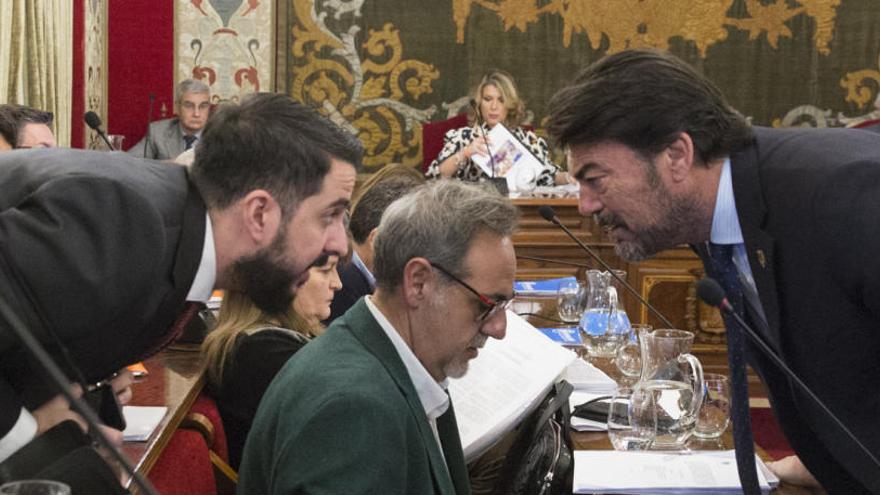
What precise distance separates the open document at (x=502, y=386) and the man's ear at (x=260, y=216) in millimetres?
808

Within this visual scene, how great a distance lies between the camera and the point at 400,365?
1928 millimetres

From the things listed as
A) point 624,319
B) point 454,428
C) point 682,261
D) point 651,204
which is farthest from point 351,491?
point 682,261

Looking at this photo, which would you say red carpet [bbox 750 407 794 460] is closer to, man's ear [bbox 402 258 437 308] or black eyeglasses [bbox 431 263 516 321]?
black eyeglasses [bbox 431 263 516 321]

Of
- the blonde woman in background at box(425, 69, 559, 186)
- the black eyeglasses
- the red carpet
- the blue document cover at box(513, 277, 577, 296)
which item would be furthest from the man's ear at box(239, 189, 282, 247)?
the blonde woman in background at box(425, 69, 559, 186)

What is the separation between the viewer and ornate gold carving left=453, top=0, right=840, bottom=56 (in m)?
8.01

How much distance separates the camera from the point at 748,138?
76.8 inches

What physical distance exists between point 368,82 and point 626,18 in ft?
5.93

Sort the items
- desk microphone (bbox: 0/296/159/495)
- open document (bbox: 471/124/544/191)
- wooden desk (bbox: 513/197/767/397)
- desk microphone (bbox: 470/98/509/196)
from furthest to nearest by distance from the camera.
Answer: open document (bbox: 471/124/544/191), desk microphone (bbox: 470/98/509/196), wooden desk (bbox: 513/197/767/397), desk microphone (bbox: 0/296/159/495)

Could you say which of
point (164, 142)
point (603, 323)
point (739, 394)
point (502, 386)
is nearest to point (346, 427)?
point (739, 394)

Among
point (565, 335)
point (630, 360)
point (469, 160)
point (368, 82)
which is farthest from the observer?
point (368, 82)

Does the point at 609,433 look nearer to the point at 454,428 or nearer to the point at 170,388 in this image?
the point at 454,428

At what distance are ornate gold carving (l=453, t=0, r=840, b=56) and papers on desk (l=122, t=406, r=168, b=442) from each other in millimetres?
5916

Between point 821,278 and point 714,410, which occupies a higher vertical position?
point 821,278

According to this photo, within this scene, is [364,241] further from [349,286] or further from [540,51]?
[540,51]
